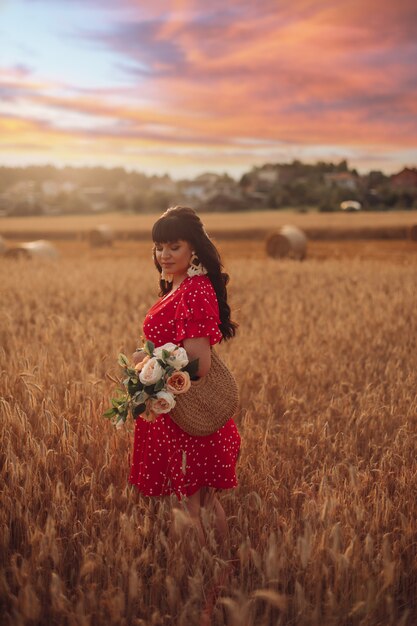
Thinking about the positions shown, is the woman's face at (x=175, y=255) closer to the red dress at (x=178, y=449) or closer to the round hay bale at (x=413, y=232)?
the red dress at (x=178, y=449)

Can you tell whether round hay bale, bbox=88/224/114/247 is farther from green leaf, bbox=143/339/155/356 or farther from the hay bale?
green leaf, bbox=143/339/155/356

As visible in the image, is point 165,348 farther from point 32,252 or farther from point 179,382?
point 32,252

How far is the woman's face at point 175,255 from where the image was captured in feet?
9.21

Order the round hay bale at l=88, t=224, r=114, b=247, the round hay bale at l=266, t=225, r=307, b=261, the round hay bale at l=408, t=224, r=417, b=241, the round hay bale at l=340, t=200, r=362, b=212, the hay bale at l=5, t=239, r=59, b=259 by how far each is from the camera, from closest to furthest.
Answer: the hay bale at l=5, t=239, r=59, b=259
the round hay bale at l=266, t=225, r=307, b=261
the round hay bale at l=408, t=224, r=417, b=241
the round hay bale at l=88, t=224, r=114, b=247
the round hay bale at l=340, t=200, r=362, b=212

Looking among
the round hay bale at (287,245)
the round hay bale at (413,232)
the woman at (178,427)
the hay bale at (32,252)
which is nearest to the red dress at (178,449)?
the woman at (178,427)

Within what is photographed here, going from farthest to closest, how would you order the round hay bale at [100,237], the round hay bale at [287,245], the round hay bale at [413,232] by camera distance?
the round hay bale at [100,237] < the round hay bale at [413,232] < the round hay bale at [287,245]

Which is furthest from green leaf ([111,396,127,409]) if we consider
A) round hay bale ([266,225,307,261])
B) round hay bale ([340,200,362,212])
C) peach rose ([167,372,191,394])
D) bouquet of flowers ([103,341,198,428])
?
round hay bale ([340,200,362,212])

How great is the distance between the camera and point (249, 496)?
3.06m

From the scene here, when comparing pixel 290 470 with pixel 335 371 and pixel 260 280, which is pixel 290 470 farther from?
pixel 260 280

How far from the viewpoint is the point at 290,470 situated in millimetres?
3434

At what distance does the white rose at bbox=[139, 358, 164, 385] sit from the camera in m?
2.55

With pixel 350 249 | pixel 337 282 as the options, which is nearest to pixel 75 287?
pixel 337 282

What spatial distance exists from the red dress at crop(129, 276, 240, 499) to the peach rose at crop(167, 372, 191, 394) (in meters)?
0.23

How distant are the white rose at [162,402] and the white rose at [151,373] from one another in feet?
0.21
